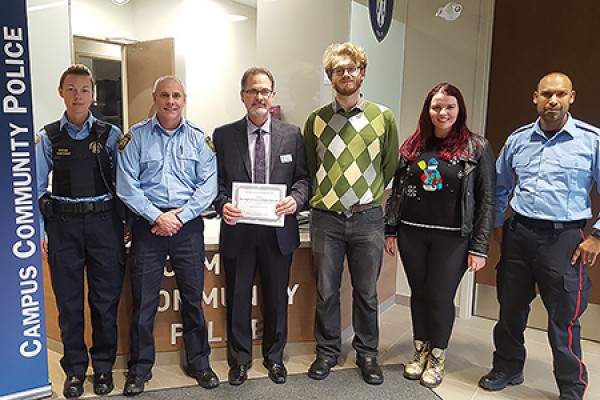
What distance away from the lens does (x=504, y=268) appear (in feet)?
8.71

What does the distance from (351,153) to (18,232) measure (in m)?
1.58

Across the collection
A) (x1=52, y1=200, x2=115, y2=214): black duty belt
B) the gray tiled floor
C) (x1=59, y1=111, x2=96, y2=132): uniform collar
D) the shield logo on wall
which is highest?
the shield logo on wall

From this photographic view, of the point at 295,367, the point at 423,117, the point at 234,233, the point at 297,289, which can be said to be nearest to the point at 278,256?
the point at 234,233

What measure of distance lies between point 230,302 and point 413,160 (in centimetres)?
118

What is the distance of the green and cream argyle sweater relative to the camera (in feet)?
8.41

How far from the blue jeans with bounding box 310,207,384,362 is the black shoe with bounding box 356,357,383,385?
0.11ft

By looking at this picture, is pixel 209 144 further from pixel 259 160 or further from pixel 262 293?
pixel 262 293

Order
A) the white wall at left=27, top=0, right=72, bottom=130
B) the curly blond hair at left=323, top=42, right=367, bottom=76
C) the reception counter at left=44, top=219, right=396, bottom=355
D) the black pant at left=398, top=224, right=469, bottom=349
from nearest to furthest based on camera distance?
the curly blond hair at left=323, top=42, right=367, bottom=76, the black pant at left=398, top=224, right=469, bottom=349, the reception counter at left=44, top=219, right=396, bottom=355, the white wall at left=27, top=0, right=72, bottom=130

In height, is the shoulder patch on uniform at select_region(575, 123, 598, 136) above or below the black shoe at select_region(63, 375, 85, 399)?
above

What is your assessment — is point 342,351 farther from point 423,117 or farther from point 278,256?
point 423,117

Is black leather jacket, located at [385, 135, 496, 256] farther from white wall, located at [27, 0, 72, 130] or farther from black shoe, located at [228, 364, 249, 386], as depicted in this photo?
white wall, located at [27, 0, 72, 130]

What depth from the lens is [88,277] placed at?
250 centimetres

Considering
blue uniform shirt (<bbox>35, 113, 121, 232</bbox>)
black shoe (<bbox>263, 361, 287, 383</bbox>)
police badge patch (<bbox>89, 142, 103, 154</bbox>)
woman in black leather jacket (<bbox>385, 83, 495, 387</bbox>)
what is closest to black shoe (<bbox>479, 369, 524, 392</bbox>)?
woman in black leather jacket (<bbox>385, 83, 495, 387</bbox>)

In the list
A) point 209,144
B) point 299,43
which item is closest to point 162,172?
point 209,144
